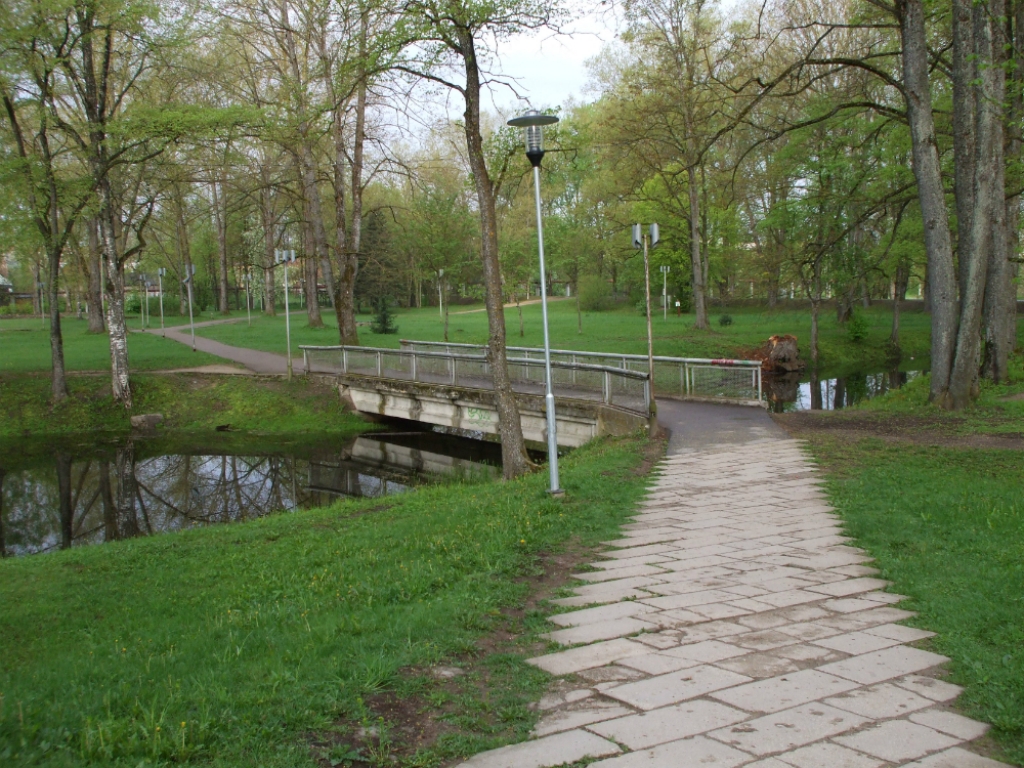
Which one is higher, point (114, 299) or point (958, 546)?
point (114, 299)

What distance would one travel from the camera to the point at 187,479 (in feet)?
65.7

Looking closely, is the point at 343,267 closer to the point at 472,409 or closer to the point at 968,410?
the point at 472,409

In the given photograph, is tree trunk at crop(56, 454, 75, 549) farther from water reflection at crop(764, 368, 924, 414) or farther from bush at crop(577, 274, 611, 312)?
bush at crop(577, 274, 611, 312)

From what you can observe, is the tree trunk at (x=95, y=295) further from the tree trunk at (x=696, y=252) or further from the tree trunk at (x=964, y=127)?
the tree trunk at (x=964, y=127)

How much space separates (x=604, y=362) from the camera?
22.5 m

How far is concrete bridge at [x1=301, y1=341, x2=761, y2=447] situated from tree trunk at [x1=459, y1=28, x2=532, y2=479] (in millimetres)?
3074

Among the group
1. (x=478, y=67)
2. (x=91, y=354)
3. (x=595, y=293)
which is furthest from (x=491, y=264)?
(x=595, y=293)

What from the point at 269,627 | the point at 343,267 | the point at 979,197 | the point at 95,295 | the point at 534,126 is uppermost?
the point at 534,126

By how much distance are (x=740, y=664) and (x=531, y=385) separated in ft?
55.2

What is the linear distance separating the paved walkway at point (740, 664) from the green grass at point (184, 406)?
62.1 feet

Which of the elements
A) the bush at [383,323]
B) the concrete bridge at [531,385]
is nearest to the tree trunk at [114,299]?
the concrete bridge at [531,385]

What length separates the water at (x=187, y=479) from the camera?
15812mm

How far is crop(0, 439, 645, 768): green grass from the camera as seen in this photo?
4172 millimetres

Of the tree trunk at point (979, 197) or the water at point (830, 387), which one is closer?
the tree trunk at point (979, 197)
